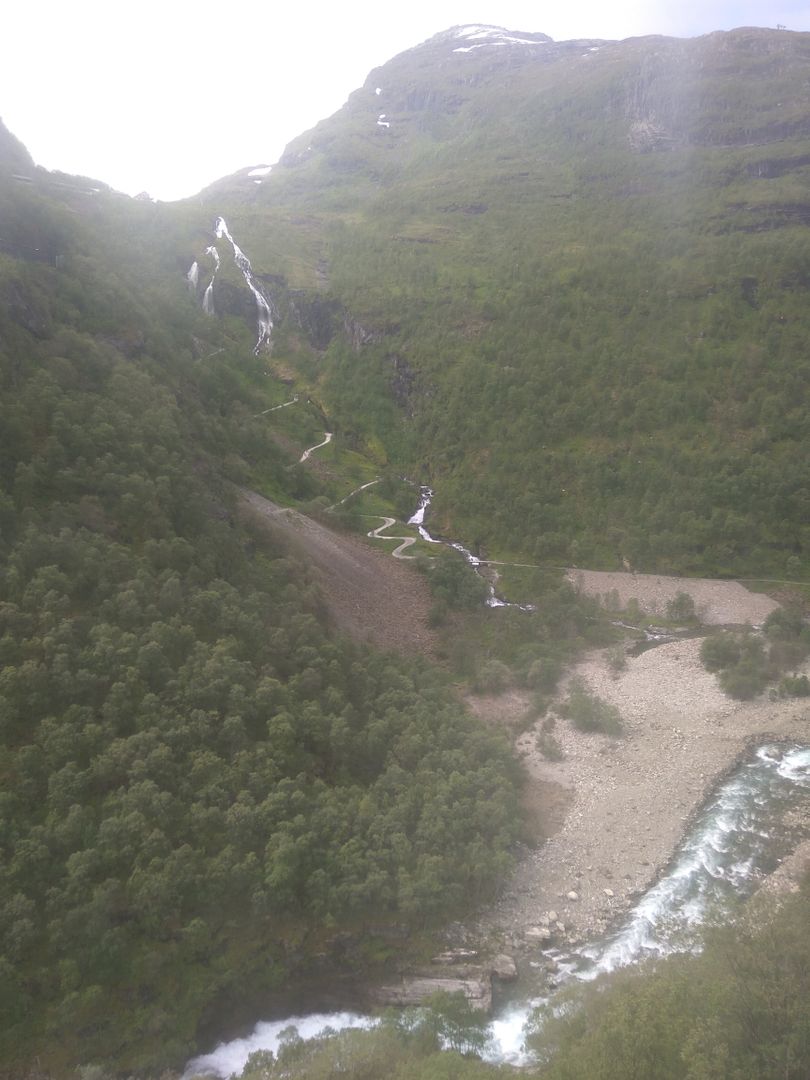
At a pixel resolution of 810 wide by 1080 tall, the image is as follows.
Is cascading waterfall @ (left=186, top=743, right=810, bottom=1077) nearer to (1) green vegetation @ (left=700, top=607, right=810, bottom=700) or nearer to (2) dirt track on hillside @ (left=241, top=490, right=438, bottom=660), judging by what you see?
(1) green vegetation @ (left=700, top=607, right=810, bottom=700)

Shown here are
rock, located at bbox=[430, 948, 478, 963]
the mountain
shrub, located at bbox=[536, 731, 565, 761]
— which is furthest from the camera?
the mountain

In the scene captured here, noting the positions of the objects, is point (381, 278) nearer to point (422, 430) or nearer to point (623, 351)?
point (422, 430)

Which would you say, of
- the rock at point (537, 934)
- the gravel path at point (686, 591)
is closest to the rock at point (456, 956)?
the rock at point (537, 934)

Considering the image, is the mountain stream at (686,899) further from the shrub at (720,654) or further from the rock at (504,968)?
the shrub at (720,654)

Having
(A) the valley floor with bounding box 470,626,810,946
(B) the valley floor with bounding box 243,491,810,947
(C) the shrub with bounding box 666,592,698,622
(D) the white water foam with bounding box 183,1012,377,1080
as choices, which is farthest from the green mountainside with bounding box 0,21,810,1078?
(C) the shrub with bounding box 666,592,698,622

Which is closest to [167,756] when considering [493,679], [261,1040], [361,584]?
[261,1040]
